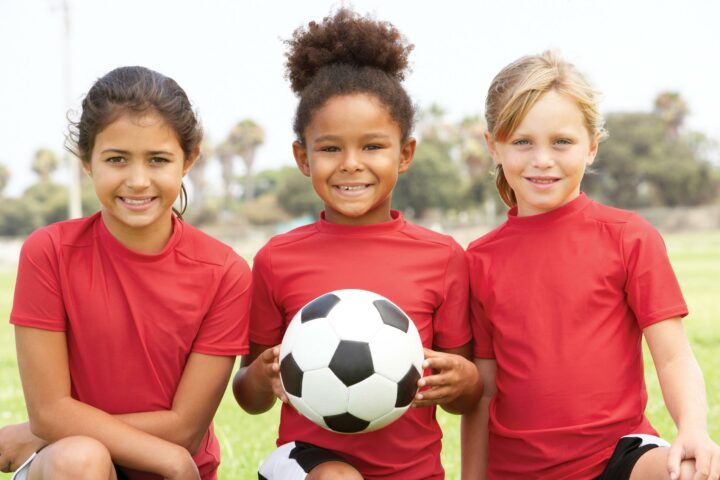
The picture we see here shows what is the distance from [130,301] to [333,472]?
1023 millimetres

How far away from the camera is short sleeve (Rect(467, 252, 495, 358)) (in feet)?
11.3

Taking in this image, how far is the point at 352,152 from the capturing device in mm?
3354

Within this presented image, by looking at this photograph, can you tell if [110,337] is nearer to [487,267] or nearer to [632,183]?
[487,267]

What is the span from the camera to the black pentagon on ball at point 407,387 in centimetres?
290

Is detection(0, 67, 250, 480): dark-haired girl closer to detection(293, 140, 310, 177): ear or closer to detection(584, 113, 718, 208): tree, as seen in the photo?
detection(293, 140, 310, 177): ear

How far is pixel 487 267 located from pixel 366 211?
54 centimetres

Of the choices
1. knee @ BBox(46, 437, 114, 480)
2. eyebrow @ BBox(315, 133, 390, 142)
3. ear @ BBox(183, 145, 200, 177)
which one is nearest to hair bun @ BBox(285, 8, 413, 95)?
eyebrow @ BBox(315, 133, 390, 142)

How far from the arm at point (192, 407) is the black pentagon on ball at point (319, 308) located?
486mm

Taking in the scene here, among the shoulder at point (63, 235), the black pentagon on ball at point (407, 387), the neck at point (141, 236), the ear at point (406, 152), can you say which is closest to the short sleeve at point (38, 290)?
the shoulder at point (63, 235)

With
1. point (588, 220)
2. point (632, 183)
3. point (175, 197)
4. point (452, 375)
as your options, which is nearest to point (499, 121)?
point (588, 220)

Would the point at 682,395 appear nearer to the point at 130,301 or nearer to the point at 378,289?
the point at 378,289

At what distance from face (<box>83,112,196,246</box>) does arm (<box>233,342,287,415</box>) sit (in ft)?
2.27

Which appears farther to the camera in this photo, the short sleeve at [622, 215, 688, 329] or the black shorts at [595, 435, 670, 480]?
the short sleeve at [622, 215, 688, 329]

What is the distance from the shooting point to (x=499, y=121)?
133 inches
